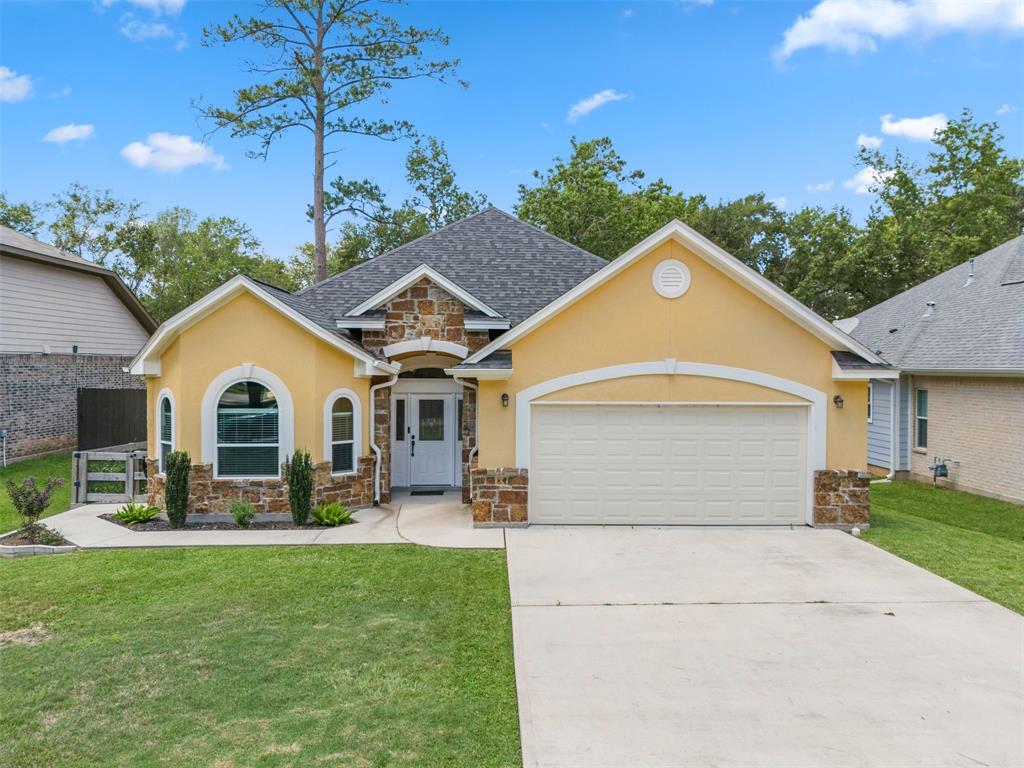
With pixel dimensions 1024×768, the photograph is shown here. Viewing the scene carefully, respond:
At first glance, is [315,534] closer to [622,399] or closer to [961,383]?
[622,399]

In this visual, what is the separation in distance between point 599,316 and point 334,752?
296 inches

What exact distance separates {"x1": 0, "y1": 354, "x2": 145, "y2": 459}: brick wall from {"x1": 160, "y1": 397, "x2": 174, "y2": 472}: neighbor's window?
26.5 feet

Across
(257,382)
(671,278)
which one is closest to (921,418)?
(671,278)

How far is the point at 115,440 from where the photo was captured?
17906 millimetres

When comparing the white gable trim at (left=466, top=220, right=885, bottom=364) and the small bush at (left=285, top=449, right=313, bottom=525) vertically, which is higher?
the white gable trim at (left=466, top=220, right=885, bottom=364)

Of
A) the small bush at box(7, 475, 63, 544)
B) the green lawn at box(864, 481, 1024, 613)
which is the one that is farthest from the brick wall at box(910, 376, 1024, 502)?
the small bush at box(7, 475, 63, 544)

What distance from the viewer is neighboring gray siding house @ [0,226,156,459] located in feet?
53.4

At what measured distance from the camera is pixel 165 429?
11234 mm

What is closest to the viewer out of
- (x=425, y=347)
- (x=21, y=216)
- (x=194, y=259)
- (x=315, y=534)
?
(x=315, y=534)

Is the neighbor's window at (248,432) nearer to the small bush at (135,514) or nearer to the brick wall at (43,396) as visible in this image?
the small bush at (135,514)

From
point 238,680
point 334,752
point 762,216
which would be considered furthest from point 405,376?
point 762,216

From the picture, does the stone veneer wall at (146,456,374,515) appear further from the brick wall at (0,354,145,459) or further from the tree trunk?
the tree trunk

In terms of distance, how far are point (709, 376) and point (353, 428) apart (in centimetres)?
630

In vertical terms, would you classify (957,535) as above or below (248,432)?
below
